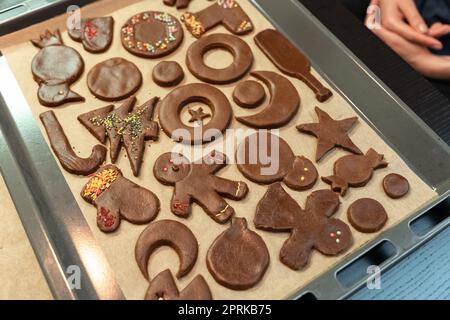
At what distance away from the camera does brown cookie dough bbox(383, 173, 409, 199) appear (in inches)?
44.8

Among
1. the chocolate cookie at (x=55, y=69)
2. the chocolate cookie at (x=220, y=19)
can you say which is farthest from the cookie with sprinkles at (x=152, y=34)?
the chocolate cookie at (x=55, y=69)

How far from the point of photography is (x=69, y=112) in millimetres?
1277

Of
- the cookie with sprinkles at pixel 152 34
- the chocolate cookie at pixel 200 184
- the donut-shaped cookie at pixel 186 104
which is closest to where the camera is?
the chocolate cookie at pixel 200 184

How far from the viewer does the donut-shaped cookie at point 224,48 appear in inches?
52.4

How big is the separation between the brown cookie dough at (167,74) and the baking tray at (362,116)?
0.32m

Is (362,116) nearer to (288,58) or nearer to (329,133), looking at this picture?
(329,133)

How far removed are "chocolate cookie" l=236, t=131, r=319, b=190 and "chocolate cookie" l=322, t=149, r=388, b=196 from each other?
0.05m

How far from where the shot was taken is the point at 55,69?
1332 mm

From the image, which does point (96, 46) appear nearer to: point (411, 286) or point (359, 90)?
point (359, 90)

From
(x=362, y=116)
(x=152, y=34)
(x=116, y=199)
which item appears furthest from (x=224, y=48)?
(x=116, y=199)

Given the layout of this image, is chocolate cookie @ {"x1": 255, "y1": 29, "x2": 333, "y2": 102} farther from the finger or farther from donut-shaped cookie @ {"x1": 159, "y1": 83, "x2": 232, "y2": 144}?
the finger

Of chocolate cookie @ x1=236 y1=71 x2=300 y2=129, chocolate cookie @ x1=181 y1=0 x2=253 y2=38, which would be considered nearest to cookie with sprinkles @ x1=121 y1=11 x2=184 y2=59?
chocolate cookie @ x1=181 y1=0 x2=253 y2=38

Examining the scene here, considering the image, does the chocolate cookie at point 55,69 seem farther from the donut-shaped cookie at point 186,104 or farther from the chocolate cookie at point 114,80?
the donut-shaped cookie at point 186,104

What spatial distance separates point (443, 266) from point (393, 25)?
0.70 m
